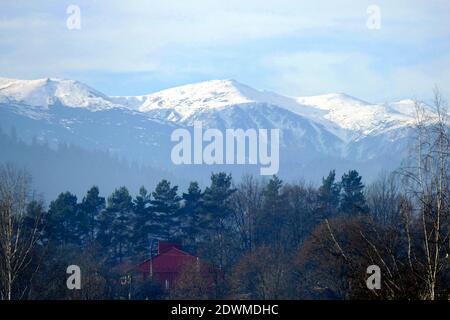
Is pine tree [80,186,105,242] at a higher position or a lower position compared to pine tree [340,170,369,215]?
lower

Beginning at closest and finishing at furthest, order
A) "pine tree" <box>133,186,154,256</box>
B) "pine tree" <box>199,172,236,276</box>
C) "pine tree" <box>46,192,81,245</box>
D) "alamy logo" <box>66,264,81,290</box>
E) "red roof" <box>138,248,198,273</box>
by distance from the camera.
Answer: "alamy logo" <box>66,264,81,290</box> < "red roof" <box>138,248,198,273</box> < "pine tree" <box>46,192,81,245</box> < "pine tree" <box>199,172,236,276</box> < "pine tree" <box>133,186,154,256</box>

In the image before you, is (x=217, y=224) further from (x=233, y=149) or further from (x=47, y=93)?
(x=47, y=93)

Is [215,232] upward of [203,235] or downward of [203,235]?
upward

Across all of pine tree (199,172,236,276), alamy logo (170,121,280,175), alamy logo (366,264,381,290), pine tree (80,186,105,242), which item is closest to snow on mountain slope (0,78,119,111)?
alamy logo (170,121,280,175)

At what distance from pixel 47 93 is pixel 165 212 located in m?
119

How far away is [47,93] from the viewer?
541 ft

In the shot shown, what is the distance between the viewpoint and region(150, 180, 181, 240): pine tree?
49.9 meters

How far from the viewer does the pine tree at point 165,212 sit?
49906 millimetres

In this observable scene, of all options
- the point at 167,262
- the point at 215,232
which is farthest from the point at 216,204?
the point at 167,262

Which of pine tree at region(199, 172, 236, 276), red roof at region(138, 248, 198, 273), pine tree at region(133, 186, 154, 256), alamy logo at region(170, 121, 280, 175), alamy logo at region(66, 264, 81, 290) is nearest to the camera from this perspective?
alamy logo at region(66, 264, 81, 290)

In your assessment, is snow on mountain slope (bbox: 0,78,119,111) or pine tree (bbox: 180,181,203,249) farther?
snow on mountain slope (bbox: 0,78,119,111)

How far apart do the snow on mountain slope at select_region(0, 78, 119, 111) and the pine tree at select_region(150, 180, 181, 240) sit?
352 ft

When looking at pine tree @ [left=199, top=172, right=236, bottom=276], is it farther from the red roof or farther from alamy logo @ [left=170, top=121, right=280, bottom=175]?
alamy logo @ [left=170, top=121, right=280, bottom=175]
